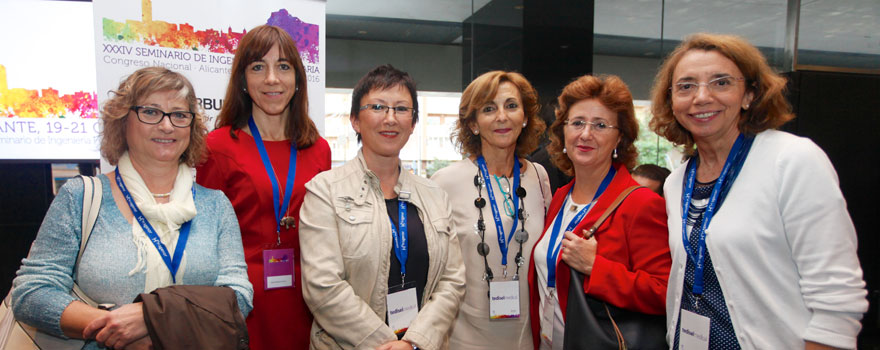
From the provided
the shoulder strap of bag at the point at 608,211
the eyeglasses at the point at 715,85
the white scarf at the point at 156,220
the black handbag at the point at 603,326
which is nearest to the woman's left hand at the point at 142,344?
the white scarf at the point at 156,220

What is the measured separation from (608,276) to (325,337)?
113 centimetres

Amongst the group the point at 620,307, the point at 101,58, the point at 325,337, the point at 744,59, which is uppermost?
the point at 101,58

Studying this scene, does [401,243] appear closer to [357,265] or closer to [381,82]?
[357,265]

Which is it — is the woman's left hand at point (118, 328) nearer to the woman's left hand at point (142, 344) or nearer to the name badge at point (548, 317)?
the woman's left hand at point (142, 344)

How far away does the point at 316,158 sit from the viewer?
246 centimetres

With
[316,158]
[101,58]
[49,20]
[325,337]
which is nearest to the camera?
[325,337]

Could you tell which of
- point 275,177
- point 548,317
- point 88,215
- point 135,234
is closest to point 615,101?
point 548,317

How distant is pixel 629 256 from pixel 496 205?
2.23 ft

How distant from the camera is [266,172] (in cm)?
224

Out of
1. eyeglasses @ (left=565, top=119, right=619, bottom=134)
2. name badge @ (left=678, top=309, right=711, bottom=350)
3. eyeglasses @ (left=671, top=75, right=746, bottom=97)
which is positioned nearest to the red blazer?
name badge @ (left=678, top=309, right=711, bottom=350)

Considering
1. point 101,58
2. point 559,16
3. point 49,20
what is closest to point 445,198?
point 101,58

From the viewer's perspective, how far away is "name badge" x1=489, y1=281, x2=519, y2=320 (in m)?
2.31

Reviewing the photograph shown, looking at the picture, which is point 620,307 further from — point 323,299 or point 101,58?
point 101,58

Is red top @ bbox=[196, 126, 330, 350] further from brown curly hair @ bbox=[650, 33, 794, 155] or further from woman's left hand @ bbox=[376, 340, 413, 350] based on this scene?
brown curly hair @ bbox=[650, 33, 794, 155]
